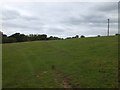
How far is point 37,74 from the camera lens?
872 inches

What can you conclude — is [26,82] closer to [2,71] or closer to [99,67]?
[2,71]

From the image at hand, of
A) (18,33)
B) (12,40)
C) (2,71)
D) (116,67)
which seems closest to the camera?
(116,67)

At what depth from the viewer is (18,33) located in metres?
107

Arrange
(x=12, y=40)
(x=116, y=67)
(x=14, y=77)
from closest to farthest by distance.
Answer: (x=14, y=77) → (x=116, y=67) → (x=12, y=40)

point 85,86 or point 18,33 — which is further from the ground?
point 18,33

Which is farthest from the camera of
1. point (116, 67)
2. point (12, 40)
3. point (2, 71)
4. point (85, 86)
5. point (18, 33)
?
point (18, 33)

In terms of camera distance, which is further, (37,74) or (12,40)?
(12,40)

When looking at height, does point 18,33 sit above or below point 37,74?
above

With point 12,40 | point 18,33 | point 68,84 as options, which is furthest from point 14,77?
point 18,33

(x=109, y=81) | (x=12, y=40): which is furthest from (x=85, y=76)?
(x=12, y=40)

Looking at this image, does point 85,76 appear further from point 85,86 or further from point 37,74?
point 37,74

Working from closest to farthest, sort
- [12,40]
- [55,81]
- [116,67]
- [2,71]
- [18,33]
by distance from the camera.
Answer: [55,81], [116,67], [2,71], [12,40], [18,33]

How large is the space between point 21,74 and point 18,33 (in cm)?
8617

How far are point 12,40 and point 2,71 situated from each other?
230 ft
